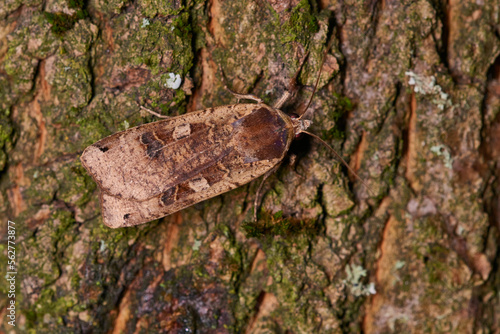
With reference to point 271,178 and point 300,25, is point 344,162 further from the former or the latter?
point 300,25

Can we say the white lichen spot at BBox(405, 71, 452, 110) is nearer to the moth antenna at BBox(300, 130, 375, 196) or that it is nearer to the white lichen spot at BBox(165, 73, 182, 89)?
the moth antenna at BBox(300, 130, 375, 196)

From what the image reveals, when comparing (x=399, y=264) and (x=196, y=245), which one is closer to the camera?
(x=196, y=245)

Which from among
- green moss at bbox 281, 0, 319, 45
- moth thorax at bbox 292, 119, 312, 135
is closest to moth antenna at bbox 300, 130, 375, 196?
moth thorax at bbox 292, 119, 312, 135

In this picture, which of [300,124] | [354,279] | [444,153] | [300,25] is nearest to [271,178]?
[300,124]

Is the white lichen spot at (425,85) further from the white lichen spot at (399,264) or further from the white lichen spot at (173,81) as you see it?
the white lichen spot at (173,81)

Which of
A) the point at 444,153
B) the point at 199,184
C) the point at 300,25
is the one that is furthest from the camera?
the point at 444,153

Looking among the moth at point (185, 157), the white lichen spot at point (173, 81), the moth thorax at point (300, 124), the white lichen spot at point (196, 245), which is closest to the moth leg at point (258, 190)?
the moth at point (185, 157)
